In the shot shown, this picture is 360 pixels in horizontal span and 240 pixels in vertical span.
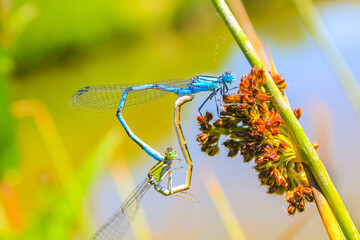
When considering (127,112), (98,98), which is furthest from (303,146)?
(127,112)

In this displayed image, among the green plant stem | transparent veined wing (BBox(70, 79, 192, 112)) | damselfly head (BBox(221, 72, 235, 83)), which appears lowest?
the green plant stem

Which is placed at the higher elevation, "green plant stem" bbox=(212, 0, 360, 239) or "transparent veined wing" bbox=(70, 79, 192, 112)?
"transparent veined wing" bbox=(70, 79, 192, 112)

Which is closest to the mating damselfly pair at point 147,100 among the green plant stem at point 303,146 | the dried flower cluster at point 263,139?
the dried flower cluster at point 263,139

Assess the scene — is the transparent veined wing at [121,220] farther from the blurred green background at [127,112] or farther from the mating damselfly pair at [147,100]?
the blurred green background at [127,112]

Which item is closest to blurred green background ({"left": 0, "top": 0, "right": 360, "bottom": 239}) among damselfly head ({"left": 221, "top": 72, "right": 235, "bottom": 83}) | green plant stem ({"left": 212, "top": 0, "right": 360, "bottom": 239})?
damselfly head ({"left": 221, "top": 72, "right": 235, "bottom": 83})

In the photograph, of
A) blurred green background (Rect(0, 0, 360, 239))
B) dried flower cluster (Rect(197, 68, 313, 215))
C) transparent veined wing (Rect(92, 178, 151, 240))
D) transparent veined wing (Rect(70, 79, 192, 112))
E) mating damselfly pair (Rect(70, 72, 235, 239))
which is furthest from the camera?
transparent veined wing (Rect(70, 79, 192, 112))

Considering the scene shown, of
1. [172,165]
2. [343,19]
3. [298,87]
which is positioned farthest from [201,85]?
[343,19]

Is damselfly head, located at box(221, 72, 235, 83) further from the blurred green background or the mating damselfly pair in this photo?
the blurred green background
